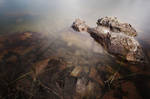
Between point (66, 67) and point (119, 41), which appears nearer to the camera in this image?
point (66, 67)

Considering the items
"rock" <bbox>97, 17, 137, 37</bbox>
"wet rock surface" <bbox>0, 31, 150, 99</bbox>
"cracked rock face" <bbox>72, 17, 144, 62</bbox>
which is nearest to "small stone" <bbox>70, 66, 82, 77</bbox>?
"wet rock surface" <bbox>0, 31, 150, 99</bbox>

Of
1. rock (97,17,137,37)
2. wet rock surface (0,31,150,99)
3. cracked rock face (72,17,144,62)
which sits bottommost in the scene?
wet rock surface (0,31,150,99)

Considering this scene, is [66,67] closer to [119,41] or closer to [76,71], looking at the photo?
[76,71]

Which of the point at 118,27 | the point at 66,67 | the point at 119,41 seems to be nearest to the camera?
the point at 66,67

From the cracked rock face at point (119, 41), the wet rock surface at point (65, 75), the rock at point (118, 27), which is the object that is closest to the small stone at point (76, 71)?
the wet rock surface at point (65, 75)

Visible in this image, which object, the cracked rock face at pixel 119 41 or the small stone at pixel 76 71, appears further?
the cracked rock face at pixel 119 41

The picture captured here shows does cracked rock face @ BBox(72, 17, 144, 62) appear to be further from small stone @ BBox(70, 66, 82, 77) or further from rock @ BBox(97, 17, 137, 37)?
small stone @ BBox(70, 66, 82, 77)

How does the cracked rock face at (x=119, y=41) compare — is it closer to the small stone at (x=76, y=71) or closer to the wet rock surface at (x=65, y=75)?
the wet rock surface at (x=65, y=75)

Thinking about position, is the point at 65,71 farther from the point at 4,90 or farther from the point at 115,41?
the point at 115,41

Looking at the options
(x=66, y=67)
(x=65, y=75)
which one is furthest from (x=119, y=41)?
(x=65, y=75)
